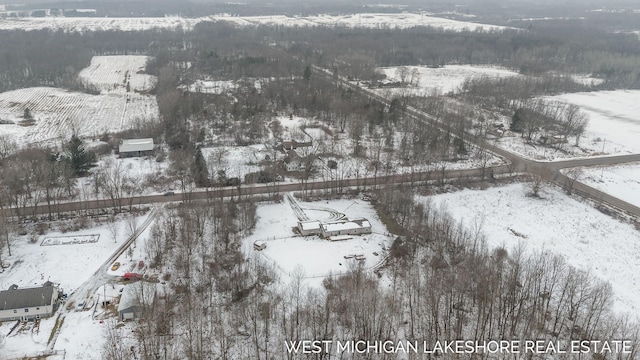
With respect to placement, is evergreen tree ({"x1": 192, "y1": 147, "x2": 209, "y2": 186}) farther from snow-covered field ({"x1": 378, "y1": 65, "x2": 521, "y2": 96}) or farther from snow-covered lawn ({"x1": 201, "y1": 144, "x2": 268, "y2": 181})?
snow-covered field ({"x1": 378, "y1": 65, "x2": 521, "y2": 96})

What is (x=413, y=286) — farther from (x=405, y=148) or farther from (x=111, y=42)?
(x=111, y=42)

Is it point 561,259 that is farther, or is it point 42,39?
point 42,39

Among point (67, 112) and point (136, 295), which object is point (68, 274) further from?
point (67, 112)

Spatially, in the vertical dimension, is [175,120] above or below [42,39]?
below

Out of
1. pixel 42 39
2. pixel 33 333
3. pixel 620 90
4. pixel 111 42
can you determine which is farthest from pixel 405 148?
pixel 42 39

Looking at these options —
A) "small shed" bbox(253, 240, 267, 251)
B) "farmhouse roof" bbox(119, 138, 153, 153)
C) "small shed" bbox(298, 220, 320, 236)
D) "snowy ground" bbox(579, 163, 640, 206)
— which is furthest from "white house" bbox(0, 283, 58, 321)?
"snowy ground" bbox(579, 163, 640, 206)

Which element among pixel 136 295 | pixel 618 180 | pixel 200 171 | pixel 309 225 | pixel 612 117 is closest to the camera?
pixel 136 295

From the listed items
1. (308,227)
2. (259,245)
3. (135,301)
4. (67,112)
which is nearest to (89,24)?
(67,112)
